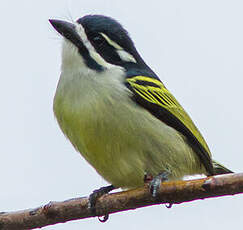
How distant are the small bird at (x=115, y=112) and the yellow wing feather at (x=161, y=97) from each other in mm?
13

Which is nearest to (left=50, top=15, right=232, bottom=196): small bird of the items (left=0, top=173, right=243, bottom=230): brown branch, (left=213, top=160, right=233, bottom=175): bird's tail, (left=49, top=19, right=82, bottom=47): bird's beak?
(left=49, top=19, right=82, bottom=47): bird's beak

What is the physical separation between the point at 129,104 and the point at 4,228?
177 centimetres

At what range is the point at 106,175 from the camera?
539 centimetres

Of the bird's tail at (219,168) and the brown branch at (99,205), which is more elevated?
the brown branch at (99,205)

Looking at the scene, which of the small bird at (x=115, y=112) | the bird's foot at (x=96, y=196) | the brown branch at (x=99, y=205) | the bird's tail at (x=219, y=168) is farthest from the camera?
the bird's tail at (x=219, y=168)

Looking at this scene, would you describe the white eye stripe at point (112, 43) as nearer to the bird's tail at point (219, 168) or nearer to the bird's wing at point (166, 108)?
the bird's wing at point (166, 108)

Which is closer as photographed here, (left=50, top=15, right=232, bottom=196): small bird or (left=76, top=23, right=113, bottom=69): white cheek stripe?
(left=50, top=15, right=232, bottom=196): small bird

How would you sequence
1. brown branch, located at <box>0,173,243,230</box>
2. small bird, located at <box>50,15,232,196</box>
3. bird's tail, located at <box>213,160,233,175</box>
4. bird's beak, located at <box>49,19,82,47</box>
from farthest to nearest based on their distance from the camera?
bird's tail, located at <box>213,160,233,175</box>
bird's beak, located at <box>49,19,82,47</box>
small bird, located at <box>50,15,232,196</box>
brown branch, located at <box>0,173,243,230</box>

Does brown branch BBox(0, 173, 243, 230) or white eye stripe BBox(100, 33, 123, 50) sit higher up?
white eye stripe BBox(100, 33, 123, 50)

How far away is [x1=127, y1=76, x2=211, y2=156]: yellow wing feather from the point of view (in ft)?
17.9

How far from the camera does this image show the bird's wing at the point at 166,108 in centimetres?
545

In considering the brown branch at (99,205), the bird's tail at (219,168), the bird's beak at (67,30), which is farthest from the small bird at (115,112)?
the bird's tail at (219,168)

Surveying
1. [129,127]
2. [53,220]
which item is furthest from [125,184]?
[53,220]

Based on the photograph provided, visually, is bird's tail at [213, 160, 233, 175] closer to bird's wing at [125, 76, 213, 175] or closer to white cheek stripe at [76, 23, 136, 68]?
bird's wing at [125, 76, 213, 175]
